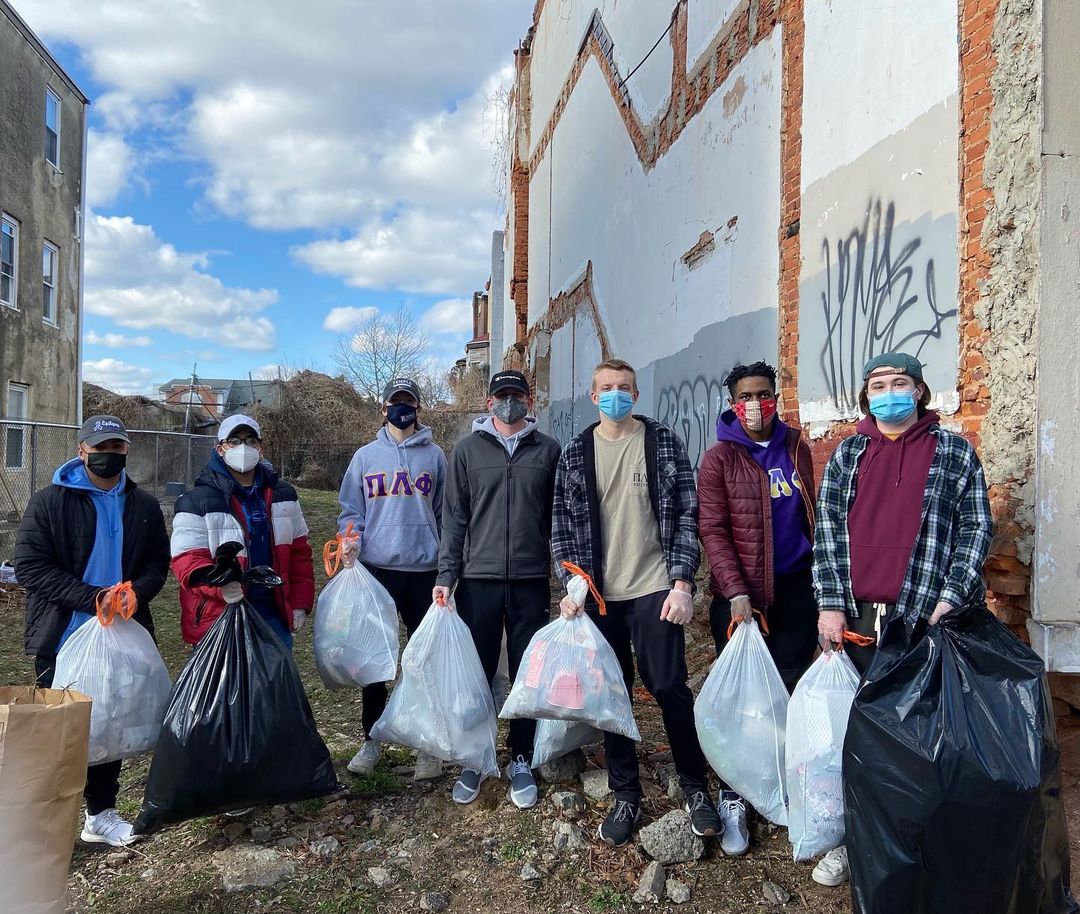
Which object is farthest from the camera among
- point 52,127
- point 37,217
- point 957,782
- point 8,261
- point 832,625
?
point 52,127

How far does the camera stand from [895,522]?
251cm

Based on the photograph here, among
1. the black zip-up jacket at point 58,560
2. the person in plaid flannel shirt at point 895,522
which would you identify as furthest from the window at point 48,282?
the person in plaid flannel shirt at point 895,522

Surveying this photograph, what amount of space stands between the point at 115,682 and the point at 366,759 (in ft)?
3.77

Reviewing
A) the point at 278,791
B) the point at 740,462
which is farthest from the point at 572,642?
the point at 278,791

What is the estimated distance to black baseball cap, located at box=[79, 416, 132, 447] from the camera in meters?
2.95

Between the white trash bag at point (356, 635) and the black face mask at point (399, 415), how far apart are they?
0.73 meters

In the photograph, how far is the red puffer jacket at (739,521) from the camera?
284 cm

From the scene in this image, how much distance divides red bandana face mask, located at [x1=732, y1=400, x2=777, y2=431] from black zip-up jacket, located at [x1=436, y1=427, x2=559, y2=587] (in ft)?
2.56

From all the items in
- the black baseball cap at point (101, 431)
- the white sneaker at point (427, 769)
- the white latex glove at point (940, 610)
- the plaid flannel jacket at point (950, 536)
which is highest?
the black baseball cap at point (101, 431)

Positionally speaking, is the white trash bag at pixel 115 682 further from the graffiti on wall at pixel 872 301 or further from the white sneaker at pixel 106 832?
the graffiti on wall at pixel 872 301

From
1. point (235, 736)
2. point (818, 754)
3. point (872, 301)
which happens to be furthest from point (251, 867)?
point (872, 301)

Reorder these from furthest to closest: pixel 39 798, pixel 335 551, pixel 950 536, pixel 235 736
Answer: pixel 335 551 → pixel 235 736 → pixel 950 536 → pixel 39 798

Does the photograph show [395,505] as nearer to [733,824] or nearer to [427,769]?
[427,769]

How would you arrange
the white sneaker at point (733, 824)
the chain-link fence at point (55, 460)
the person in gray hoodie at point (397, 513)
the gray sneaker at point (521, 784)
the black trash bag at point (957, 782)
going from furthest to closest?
the chain-link fence at point (55, 460), the person in gray hoodie at point (397, 513), the gray sneaker at point (521, 784), the white sneaker at point (733, 824), the black trash bag at point (957, 782)
